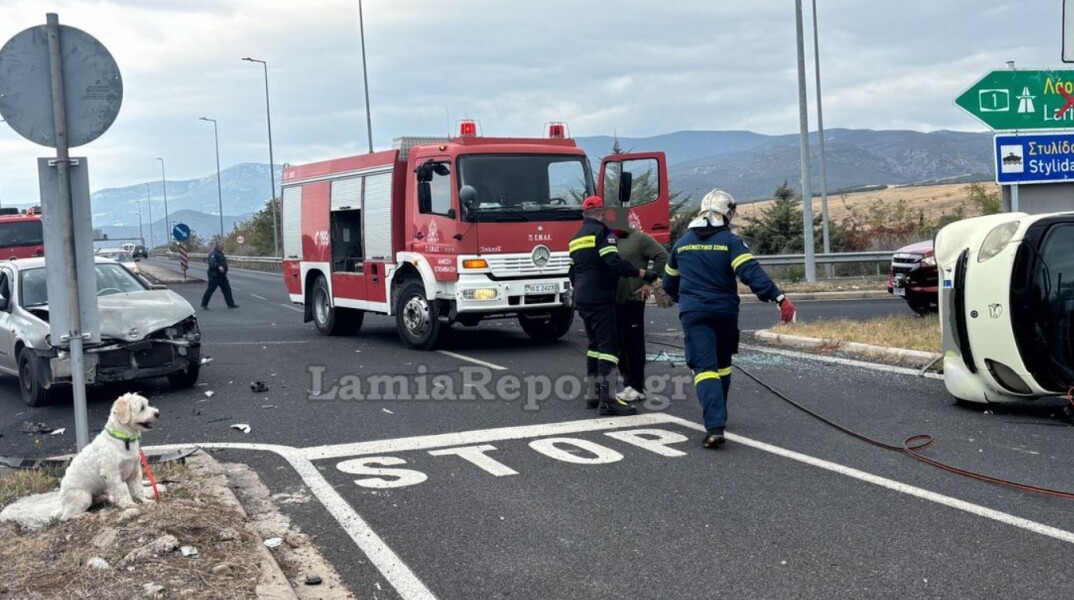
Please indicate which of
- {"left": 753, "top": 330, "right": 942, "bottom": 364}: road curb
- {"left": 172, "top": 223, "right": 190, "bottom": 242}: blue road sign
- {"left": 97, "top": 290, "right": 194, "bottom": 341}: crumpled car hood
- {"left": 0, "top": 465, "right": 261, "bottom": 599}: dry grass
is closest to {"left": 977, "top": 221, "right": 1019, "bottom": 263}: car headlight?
{"left": 753, "top": 330, "right": 942, "bottom": 364}: road curb

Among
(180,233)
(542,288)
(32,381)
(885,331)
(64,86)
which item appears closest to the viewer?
(64,86)

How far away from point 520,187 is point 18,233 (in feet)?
65.1

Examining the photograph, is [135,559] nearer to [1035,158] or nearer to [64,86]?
[64,86]

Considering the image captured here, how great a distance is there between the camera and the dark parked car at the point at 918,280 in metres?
14.2

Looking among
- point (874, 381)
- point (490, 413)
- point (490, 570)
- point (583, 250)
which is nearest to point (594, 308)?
point (583, 250)

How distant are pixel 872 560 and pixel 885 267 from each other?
949 inches

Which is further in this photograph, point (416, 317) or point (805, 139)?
point (805, 139)

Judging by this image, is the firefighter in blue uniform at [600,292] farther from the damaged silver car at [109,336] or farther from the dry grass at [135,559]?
the damaged silver car at [109,336]

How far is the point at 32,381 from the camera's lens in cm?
992

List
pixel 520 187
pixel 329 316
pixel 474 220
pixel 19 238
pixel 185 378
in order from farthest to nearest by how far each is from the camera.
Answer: pixel 19 238, pixel 329 316, pixel 520 187, pixel 474 220, pixel 185 378

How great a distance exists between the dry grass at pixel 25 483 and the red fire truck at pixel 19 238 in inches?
894

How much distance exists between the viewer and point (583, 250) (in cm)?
854

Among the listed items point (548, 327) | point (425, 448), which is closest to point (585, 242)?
point (425, 448)

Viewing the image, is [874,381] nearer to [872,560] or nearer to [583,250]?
[583,250]
